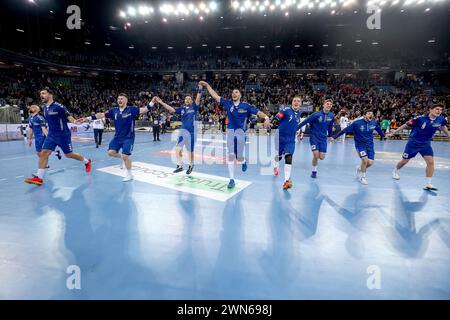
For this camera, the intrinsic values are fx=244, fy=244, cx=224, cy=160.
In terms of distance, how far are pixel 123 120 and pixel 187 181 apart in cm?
212

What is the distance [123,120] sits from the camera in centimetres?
587

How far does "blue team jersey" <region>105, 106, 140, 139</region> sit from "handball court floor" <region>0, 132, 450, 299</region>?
4.00 ft

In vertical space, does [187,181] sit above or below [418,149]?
below

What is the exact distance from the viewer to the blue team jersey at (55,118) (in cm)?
561

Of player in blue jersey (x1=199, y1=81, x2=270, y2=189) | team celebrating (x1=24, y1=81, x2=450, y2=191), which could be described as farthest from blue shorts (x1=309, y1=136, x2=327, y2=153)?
player in blue jersey (x1=199, y1=81, x2=270, y2=189)

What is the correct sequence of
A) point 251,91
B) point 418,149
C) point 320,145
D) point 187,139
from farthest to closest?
point 251,91 < point 187,139 < point 320,145 < point 418,149

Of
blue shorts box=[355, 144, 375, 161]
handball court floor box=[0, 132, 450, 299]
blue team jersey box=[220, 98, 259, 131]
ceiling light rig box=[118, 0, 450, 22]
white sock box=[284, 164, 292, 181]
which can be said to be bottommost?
handball court floor box=[0, 132, 450, 299]

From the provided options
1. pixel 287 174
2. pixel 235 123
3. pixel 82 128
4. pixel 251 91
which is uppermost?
pixel 251 91

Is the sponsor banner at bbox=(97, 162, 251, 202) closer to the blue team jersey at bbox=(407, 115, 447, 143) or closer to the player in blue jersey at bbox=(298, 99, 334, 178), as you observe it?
the player in blue jersey at bbox=(298, 99, 334, 178)

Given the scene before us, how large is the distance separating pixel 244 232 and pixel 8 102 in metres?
30.1

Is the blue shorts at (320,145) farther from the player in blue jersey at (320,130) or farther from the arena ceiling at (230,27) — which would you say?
the arena ceiling at (230,27)

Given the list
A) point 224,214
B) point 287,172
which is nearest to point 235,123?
point 287,172

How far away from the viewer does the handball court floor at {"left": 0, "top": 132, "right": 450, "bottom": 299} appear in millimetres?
2328

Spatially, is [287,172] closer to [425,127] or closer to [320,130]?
[320,130]
